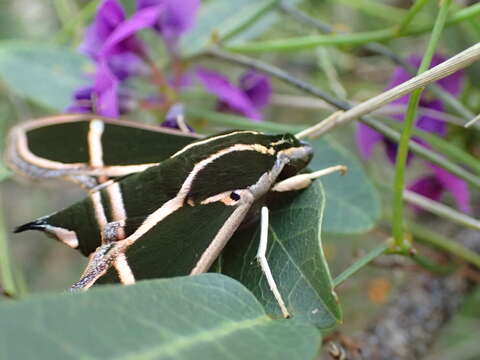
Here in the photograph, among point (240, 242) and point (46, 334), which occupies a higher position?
point (46, 334)

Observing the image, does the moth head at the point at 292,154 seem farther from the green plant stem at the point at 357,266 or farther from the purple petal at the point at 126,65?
the purple petal at the point at 126,65

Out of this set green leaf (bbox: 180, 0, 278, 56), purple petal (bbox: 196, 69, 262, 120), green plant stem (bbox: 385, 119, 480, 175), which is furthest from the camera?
green leaf (bbox: 180, 0, 278, 56)

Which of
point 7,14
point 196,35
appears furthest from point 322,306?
point 7,14

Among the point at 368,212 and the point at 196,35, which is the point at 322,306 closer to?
the point at 368,212

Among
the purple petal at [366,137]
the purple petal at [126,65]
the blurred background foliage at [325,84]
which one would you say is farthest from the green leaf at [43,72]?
the purple petal at [366,137]

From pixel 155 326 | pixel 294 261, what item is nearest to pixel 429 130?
pixel 294 261

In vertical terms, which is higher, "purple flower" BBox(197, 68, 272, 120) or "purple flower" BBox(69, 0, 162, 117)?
"purple flower" BBox(69, 0, 162, 117)

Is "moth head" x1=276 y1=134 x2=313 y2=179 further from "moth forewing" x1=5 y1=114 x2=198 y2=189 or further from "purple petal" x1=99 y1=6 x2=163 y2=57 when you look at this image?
"purple petal" x1=99 y1=6 x2=163 y2=57

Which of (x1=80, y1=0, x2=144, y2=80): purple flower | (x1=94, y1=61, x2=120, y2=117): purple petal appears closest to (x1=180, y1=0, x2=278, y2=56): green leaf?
(x1=80, y1=0, x2=144, y2=80): purple flower
